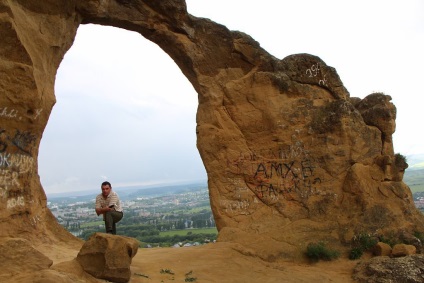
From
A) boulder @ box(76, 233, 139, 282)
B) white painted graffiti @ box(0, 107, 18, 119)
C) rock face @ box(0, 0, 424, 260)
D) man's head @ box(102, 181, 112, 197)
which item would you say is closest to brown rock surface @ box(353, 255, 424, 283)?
rock face @ box(0, 0, 424, 260)

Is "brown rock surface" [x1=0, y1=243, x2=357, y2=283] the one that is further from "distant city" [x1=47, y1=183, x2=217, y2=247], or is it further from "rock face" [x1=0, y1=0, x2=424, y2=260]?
"distant city" [x1=47, y1=183, x2=217, y2=247]

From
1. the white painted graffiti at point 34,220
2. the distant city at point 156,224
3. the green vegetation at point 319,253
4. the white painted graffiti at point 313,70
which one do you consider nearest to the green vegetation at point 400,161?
the green vegetation at point 319,253

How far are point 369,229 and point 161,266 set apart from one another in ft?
16.7

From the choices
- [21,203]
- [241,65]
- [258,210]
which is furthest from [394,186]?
[21,203]

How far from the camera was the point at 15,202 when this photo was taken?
773 centimetres

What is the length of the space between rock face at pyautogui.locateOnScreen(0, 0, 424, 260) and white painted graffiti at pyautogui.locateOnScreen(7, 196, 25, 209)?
0.56 meters

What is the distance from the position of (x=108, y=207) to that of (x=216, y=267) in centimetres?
276

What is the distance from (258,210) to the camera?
1039cm

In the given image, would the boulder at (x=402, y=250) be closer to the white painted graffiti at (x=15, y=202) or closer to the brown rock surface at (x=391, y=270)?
the brown rock surface at (x=391, y=270)

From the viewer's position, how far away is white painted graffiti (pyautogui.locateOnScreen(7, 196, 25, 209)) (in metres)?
7.57

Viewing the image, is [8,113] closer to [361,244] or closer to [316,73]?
[316,73]

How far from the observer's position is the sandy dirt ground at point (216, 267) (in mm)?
7418

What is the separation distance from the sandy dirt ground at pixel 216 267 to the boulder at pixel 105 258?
474 mm

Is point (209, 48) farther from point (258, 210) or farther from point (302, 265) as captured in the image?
point (302, 265)
